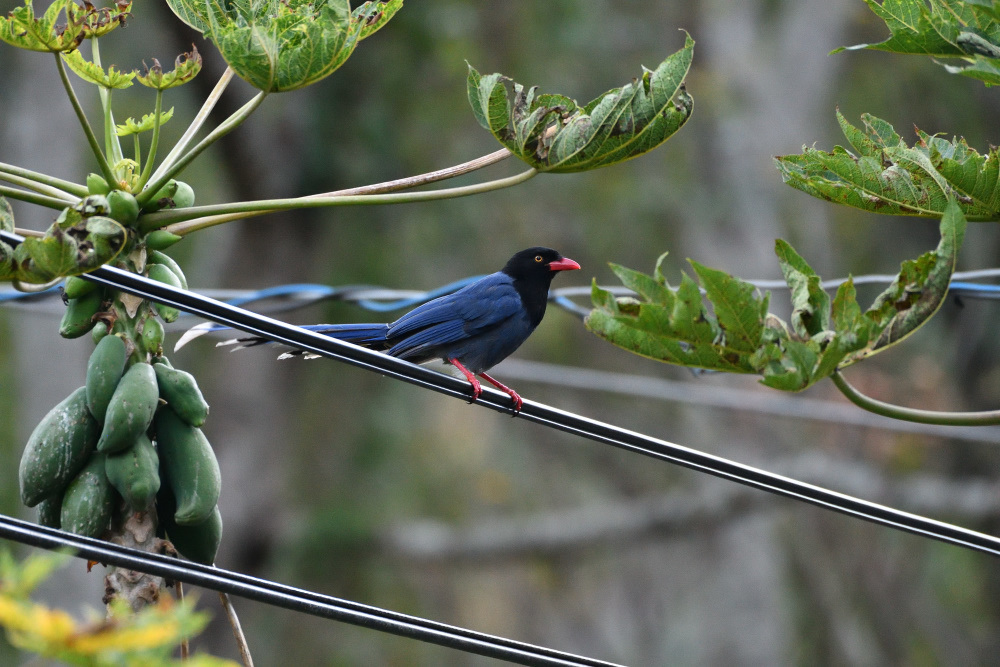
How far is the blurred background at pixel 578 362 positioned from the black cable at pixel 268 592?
702 cm

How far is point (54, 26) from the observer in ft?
7.22

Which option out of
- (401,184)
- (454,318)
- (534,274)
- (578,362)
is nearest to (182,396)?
(401,184)

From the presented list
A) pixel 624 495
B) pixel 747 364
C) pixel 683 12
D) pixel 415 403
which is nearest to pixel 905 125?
pixel 683 12

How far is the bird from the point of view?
3645 mm

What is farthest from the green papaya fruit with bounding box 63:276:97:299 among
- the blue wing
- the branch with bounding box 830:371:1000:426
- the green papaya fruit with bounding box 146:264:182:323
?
the branch with bounding box 830:371:1000:426

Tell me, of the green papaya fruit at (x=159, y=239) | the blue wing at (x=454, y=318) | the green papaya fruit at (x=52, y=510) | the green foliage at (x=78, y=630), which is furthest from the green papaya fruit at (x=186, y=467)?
the blue wing at (x=454, y=318)

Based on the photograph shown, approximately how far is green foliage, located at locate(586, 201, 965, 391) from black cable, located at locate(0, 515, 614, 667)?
0.74 meters

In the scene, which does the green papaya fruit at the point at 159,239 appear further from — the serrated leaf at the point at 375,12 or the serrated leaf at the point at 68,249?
the serrated leaf at the point at 375,12

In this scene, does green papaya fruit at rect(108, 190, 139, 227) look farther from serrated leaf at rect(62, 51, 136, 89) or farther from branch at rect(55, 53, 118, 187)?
serrated leaf at rect(62, 51, 136, 89)

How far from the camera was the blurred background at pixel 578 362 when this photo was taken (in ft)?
33.4

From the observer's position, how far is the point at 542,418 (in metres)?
2.64

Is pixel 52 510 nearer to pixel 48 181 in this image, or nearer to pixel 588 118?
pixel 48 181

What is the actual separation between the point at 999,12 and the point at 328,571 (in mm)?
10855

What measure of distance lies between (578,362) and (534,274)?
11.4 m
